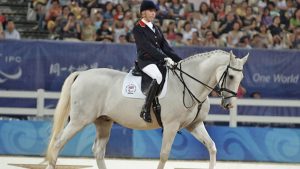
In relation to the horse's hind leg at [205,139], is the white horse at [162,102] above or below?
above

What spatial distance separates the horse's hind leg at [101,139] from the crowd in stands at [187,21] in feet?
20.0

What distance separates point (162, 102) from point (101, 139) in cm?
114

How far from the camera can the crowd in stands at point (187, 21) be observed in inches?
717

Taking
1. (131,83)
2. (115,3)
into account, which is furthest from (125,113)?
(115,3)

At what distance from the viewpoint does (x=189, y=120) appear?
1118 centimetres

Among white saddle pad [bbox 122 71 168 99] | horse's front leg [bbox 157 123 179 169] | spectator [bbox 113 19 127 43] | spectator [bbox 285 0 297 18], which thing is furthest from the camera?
spectator [bbox 285 0 297 18]

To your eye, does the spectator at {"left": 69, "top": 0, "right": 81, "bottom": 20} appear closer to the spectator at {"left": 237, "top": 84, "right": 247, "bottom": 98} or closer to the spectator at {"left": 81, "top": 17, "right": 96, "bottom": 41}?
the spectator at {"left": 81, "top": 17, "right": 96, "bottom": 41}

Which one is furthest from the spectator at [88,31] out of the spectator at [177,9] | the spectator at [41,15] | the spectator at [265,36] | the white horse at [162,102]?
the white horse at [162,102]

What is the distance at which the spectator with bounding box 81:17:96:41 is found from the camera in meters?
18.1

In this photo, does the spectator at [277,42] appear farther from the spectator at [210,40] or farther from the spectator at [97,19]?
the spectator at [97,19]

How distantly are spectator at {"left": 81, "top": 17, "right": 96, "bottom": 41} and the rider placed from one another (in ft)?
22.2

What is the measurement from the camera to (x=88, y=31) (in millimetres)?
18188

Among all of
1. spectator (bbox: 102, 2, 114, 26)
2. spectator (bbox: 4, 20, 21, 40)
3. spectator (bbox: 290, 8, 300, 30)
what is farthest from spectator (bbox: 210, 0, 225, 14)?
spectator (bbox: 4, 20, 21, 40)

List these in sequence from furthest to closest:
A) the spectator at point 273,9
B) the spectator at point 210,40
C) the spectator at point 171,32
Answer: the spectator at point 273,9, the spectator at point 171,32, the spectator at point 210,40
